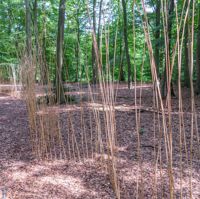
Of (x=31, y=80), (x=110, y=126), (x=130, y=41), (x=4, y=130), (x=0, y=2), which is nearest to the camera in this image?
(x=110, y=126)

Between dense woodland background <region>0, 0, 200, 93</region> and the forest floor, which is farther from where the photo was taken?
the forest floor

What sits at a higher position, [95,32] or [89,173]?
[95,32]

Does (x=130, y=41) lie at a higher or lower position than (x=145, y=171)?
higher

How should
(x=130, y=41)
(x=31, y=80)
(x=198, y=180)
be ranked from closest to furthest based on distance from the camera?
(x=198, y=180) < (x=31, y=80) < (x=130, y=41)

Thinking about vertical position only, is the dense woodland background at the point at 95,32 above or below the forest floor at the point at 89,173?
above

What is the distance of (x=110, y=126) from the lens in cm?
110

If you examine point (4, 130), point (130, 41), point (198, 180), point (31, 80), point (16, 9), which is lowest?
point (198, 180)

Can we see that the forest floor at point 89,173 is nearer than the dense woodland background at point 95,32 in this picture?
No

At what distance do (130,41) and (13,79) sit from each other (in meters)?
5.21

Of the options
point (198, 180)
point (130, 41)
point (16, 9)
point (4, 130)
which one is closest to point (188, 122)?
point (198, 180)

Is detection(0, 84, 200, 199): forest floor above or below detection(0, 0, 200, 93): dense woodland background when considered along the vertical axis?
below

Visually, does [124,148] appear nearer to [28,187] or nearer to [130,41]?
[28,187]

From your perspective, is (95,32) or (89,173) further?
(95,32)

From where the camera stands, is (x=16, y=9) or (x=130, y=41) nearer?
(x=16, y=9)
